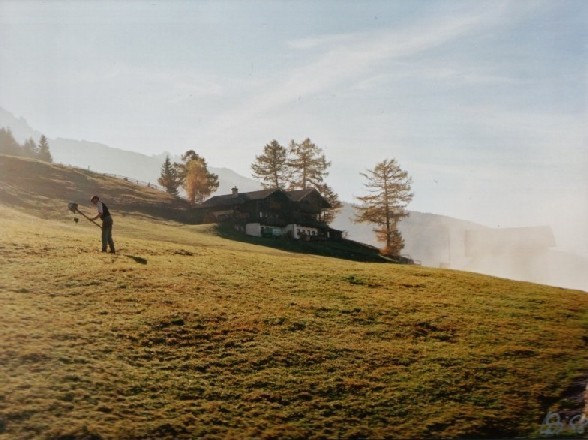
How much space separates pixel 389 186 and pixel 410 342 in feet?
209

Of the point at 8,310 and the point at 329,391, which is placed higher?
the point at 8,310

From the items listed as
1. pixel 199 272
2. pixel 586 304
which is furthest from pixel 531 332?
pixel 199 272

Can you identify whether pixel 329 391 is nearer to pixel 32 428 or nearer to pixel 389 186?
pixel 32 428

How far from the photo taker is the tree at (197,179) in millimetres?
100625

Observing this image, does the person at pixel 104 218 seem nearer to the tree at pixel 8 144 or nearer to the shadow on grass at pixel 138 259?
the shadow on grass at pixel 138 259

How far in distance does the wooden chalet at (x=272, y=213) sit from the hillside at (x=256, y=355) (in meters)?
49.1

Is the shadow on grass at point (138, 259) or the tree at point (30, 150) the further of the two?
the tree at point (30, 150)

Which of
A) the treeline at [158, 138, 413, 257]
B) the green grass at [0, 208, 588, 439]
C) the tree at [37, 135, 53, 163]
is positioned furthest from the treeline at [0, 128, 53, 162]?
the green grass at [0, 208, 588, 439]

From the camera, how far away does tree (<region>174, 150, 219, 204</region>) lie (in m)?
101

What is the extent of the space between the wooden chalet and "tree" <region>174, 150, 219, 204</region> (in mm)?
15954

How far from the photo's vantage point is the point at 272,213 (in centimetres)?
7806

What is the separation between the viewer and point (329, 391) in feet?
39.4

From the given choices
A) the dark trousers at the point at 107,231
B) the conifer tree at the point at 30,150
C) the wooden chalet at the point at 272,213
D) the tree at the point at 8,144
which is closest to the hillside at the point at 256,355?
the dark trousers at the point at 107,231

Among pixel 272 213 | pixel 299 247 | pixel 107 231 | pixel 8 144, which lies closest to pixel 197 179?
pixel 272 213
